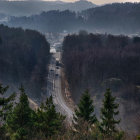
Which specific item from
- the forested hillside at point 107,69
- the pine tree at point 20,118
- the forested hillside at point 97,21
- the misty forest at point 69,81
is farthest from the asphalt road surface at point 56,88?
the forested hillside at point 97,21

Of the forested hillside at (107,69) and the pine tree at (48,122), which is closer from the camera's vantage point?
the pine tree at (48,122)

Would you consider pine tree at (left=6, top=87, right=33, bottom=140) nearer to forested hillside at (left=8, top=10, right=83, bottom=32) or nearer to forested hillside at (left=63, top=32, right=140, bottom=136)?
forested hillside at (left=63, top=32, right=140, bottom=136)

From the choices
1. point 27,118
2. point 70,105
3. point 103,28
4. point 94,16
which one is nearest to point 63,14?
point 94,16

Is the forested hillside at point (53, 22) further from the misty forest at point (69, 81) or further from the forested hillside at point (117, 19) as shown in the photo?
the misty forest at point (69, 81)

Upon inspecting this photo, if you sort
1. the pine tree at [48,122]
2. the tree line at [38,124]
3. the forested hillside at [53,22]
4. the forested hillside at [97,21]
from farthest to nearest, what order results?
1. the forested hillside at [53,22]
2. the forested hillside at [97,21]
3. the pine tree at [48,122]
4. the tree line at [38,124]

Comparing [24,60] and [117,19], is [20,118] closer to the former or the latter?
[24,60]

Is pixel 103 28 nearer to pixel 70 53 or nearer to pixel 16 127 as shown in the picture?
pixel 70 53

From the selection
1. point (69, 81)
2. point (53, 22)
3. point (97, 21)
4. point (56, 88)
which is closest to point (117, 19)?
point (97, 21)
